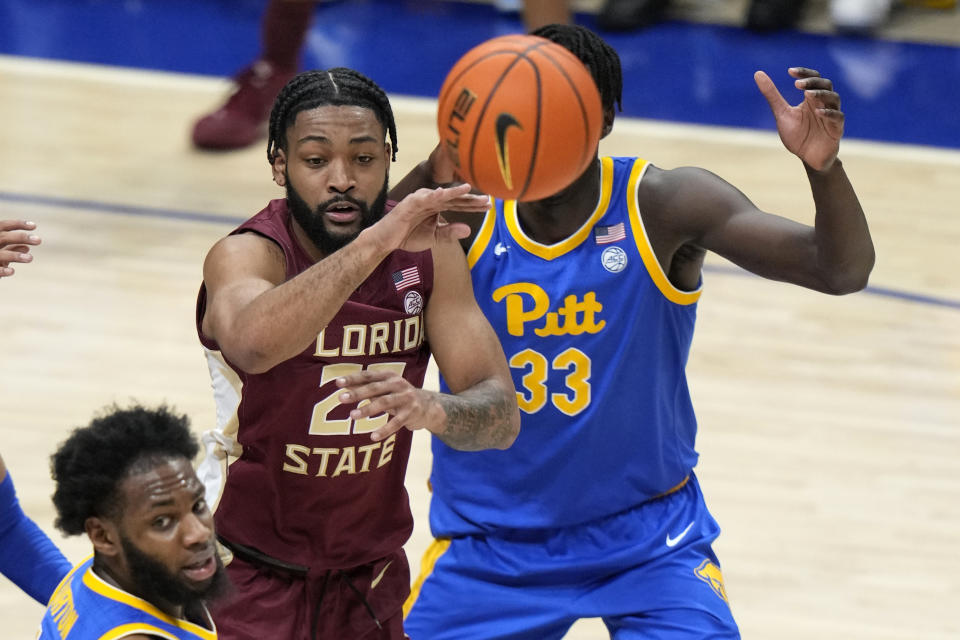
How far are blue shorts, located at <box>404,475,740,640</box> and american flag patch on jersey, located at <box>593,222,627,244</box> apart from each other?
27.9 inches

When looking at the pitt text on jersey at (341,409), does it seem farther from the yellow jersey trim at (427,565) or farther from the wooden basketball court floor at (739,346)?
the wooden basketball court floor at (739,346)

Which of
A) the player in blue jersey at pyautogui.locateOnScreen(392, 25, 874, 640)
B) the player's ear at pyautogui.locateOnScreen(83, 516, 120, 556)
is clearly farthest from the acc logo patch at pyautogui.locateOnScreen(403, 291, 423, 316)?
the player's ear at pyautogui.locateOnScreen(83, 516, 120, 556)

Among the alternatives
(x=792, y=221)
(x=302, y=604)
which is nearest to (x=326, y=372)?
(x=302, y=604)

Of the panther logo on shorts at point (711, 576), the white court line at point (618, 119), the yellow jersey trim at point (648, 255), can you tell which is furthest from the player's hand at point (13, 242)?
the white court line at point (618, 119)

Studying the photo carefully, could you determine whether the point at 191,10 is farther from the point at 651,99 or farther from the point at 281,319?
the point at 281,319

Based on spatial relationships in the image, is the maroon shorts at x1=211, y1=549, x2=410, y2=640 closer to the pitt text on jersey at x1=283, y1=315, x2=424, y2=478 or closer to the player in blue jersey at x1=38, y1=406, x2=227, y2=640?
the pitt text on jersey at x1=283, y1=315, x2=424, y2=478

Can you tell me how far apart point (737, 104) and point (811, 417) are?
428 cm

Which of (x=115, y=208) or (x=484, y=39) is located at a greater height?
(x=484, y=39)

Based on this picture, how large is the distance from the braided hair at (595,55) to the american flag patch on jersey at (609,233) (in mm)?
298

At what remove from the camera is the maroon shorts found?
3.42m

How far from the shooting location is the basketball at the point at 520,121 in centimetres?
325

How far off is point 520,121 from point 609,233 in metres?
0.65

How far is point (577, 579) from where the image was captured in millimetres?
3883

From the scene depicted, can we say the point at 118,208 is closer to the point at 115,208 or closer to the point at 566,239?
the point at 115,208
